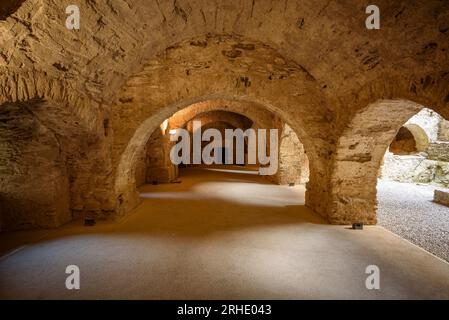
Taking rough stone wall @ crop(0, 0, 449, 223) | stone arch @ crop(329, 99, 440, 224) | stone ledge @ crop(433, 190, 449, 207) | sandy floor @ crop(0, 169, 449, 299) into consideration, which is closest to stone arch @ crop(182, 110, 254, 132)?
rough stone wall @ crop(0, 0, 449, 223)

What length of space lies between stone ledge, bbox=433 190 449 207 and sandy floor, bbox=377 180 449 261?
0.52 feet

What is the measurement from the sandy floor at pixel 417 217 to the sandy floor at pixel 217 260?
0.45m

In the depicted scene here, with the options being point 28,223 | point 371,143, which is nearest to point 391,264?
point 371,143

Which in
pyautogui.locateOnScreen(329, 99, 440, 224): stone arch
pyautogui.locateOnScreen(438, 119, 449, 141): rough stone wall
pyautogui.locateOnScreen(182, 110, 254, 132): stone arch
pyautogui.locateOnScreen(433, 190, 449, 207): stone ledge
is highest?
pyautogui.locateOnScreen(182, 110, 254, 132): stone arch

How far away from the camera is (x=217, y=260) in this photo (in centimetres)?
310

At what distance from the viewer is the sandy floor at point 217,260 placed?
248 cm

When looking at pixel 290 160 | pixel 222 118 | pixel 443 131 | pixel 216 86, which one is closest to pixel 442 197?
pixel 290 160

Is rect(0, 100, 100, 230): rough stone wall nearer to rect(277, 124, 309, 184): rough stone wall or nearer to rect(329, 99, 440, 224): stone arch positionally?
rect(329, 99, 440, 224): stone arch

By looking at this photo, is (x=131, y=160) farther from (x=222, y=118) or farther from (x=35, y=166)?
(x=222, y=118)

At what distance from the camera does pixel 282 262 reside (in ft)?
10.1

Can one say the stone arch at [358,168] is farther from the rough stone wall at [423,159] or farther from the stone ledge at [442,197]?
the rough stone wall at [423,159]

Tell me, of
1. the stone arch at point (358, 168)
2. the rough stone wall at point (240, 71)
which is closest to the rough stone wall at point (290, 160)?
the rough stone wall at point (240, 71)

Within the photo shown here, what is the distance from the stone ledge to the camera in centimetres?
643

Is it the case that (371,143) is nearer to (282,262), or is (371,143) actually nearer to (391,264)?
(391,264)
